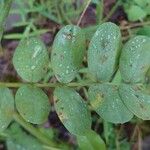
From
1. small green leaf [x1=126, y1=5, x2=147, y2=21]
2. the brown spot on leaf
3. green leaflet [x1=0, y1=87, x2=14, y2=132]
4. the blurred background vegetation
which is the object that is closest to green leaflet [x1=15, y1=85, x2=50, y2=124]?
green leaflet [x1=0, y1=87, x2=14, y2=132]

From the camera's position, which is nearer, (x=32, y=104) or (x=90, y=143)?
(x=32, y=104)

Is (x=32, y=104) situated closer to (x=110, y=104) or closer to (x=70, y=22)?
(x=110, y=104)

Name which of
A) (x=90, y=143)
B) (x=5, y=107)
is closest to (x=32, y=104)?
(x=5, y=107)

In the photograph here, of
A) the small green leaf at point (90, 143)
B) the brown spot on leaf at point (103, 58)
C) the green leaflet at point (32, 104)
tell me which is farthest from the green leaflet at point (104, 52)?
the small green leaf at point (90, 143)

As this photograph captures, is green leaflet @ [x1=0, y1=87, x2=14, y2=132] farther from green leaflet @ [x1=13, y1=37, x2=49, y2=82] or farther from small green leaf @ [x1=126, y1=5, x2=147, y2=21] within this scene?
small green leaf @ [x1=126, y1=5, x2=147, y2=21]

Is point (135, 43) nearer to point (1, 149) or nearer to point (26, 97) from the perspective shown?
point (26, 97)

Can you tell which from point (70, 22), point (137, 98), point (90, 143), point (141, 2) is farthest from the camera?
point (70, 22)

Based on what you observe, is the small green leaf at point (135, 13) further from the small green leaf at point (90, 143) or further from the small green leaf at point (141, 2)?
the small green leaf at point (90, 143)
